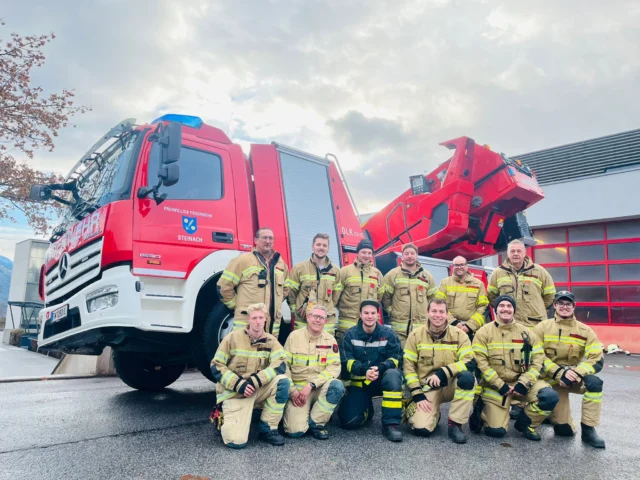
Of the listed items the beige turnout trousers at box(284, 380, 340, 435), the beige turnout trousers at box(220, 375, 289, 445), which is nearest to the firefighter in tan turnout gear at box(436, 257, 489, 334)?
the beige turnout trousers at box(284, 380, 340, 435)

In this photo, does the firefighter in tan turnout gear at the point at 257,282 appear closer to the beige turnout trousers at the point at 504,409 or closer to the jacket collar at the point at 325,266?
the jacket collar at the point at 325,266

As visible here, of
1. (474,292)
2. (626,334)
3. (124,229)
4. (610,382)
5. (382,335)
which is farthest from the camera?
(626,334)

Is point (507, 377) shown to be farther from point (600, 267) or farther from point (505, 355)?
point (600, 267)

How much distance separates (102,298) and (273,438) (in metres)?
1.87

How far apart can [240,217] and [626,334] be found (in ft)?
39.2

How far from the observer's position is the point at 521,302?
209 inches

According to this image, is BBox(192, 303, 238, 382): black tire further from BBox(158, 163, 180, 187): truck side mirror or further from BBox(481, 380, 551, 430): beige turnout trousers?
BBox(481, 380, 551, 430): beige turnout trousers

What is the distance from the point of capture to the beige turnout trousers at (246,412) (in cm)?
379

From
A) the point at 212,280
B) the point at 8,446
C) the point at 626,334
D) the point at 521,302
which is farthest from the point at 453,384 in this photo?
the point at 626,334

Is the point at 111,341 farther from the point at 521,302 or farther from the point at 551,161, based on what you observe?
the point at 551,161

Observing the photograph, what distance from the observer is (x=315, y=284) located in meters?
5.12

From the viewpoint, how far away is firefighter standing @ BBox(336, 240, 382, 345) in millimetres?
5391

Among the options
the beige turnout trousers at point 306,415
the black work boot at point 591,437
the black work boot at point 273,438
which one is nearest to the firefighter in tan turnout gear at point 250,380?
the black work boot at point 273,438

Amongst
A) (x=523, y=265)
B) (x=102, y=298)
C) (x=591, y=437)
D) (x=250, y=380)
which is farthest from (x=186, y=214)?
(x=591, y=437)
